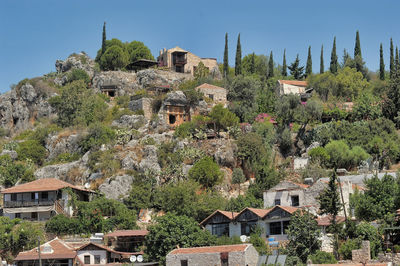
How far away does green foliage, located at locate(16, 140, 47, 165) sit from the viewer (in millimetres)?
76125

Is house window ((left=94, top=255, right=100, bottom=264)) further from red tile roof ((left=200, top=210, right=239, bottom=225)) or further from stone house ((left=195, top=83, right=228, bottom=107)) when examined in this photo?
stone house ((left=195, top=83, right=228, bottom=107))

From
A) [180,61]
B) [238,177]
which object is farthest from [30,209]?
[180,61]

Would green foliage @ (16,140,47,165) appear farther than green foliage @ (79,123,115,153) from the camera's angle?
Yes

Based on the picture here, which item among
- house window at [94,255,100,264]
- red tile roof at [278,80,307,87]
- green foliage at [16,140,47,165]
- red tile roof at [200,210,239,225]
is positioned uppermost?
red tile roof at [278,80,307,87]

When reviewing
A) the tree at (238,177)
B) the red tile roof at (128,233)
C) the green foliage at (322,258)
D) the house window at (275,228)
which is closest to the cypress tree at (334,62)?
the tree at (238,177)

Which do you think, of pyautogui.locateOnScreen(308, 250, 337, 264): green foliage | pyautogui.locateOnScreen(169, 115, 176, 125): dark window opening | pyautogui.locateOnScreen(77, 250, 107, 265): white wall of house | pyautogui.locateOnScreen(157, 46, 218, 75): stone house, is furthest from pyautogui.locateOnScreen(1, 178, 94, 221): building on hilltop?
pyautogui.locateOnScreen(157, 46, 218, 75): stone house

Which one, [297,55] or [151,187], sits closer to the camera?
[151,187]

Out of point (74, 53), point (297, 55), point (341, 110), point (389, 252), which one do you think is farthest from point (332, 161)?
point (74, 53)

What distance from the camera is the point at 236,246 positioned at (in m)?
44.7

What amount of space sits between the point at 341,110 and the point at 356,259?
127 feet

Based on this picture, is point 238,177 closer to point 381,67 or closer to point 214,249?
point 214,249

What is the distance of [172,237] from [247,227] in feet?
20.8

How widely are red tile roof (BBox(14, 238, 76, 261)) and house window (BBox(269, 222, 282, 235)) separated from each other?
49.7ft

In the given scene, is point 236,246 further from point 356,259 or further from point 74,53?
point 74,53
